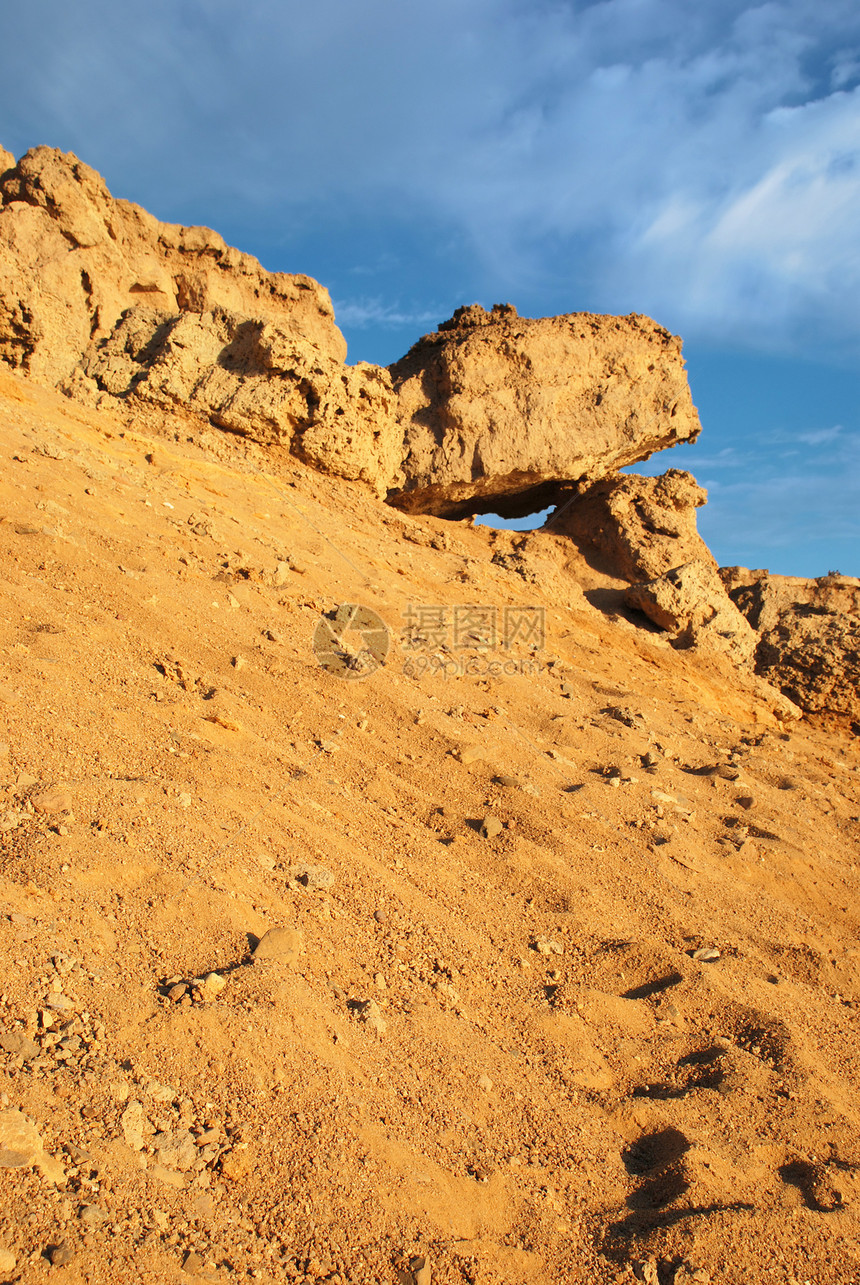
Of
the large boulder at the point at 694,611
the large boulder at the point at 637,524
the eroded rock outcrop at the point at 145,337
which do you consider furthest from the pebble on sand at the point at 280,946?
the large boulder at the point at 637,524

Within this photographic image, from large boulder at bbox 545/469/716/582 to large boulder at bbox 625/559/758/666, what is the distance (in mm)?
427

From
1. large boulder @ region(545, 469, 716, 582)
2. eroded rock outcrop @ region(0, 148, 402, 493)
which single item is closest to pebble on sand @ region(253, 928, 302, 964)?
eroded rock outcrop @ region(0, 148, 402, 493)

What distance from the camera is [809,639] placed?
26.9 feet

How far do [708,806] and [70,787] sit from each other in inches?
134

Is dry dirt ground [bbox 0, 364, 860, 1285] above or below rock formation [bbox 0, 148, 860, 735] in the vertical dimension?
below

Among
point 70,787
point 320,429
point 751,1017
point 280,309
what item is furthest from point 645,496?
Answer: point 70,787

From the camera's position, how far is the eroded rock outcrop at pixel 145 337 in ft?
22.3

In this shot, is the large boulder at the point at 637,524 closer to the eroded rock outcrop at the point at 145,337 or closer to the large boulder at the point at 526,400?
the large boulder at the point at 526,400

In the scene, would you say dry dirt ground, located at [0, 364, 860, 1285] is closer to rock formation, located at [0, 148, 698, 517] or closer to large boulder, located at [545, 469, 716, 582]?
rock formation, located at [0, 148, 698, 517]

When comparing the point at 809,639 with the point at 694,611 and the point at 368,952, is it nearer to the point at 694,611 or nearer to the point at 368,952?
the point at 694,611

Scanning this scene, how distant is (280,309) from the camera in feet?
26.9

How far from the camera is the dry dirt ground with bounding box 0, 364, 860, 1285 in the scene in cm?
167

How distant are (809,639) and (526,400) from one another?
4.01m

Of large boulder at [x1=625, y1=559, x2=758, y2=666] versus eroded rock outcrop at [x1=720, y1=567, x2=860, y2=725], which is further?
eroded rock outcrop at [x1=720, y1=567, x2=860, y2=725]
